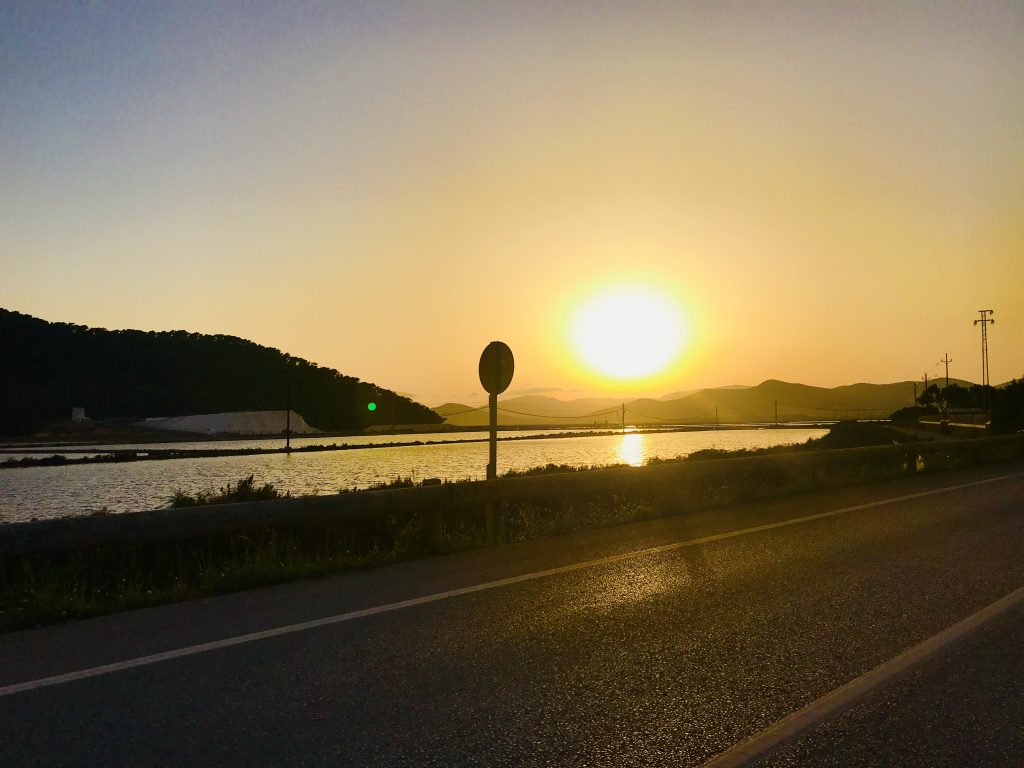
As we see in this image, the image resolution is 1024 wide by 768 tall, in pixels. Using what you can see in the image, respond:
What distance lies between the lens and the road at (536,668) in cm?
410

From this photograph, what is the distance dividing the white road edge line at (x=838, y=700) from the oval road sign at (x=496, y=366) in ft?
26.0

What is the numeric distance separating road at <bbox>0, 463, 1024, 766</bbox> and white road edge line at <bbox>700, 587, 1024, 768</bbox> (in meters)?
0.07

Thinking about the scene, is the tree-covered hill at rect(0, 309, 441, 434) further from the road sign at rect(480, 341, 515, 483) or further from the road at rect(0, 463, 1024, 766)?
the road at rect(0, 463, 1024, 766)

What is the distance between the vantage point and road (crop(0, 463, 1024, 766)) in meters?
4.10

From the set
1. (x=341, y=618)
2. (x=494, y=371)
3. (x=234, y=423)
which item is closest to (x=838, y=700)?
(x=341, y=618)

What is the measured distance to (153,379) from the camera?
131625mm

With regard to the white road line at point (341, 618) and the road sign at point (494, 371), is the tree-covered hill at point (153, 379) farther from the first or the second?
the white road line at point (341, 618)

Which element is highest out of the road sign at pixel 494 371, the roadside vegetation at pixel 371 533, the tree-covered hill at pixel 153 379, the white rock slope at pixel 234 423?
the tree-covered hill at pixel 153 379

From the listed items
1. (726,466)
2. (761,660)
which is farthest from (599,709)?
(726,466)

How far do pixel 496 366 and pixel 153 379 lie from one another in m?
131

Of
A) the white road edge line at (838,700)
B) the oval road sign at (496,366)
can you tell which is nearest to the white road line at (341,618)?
the white road edge line at (838,700)

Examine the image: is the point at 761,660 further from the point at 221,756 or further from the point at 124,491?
the point at 124,491

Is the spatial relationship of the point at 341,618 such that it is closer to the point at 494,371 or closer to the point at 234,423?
the point at 494,371

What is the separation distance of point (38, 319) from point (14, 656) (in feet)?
466
